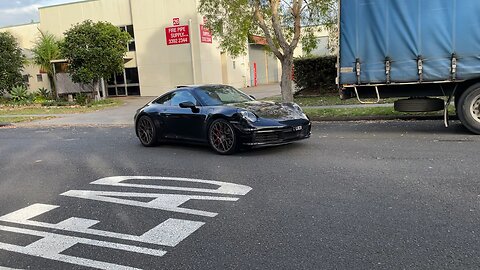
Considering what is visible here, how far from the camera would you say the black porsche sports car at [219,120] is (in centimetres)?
818

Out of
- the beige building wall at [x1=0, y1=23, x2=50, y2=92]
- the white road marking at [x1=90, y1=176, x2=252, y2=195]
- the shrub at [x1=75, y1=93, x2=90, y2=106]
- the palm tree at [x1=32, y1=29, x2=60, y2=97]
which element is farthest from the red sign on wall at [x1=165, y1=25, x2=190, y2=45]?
the white road marking at [x1=90, y1=176, x2=252, y2=195]

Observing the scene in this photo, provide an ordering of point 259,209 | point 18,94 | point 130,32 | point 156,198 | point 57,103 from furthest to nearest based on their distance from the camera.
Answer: point 130,32, point 18,94, point 57,103, point 156,198, point 259,209

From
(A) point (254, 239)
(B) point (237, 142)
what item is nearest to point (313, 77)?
(B) point (237, 142)

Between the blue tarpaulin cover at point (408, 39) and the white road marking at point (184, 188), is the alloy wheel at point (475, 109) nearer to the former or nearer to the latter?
the blue tarpaulin cover at point (408, 39)

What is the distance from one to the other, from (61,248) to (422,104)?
8049 millimetres

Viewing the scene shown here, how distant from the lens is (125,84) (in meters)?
31.5

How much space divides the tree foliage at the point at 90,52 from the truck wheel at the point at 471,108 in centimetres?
1859

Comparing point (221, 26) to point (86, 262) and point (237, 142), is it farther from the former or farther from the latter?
point (86, 262)

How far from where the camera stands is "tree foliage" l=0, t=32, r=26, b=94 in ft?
88.2

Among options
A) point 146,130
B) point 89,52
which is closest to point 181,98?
point 146,130

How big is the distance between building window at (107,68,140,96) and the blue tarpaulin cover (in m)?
23.2

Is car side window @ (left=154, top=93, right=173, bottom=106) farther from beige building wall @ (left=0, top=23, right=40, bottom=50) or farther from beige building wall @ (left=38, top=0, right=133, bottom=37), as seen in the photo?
beige building wall @ (left=0, top=23, right=40, bottom=50)

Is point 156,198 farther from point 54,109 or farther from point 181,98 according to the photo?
point 54,109

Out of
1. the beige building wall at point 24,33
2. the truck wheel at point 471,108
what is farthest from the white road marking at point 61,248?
the beige building wall at point 24,33
